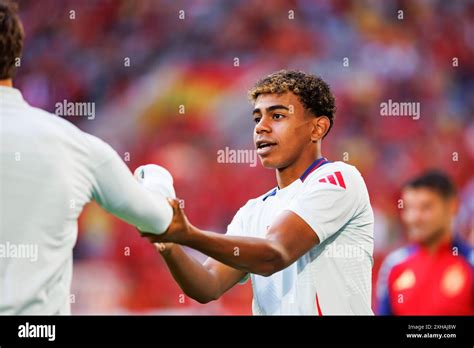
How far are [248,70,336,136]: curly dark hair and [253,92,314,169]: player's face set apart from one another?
0.03 m

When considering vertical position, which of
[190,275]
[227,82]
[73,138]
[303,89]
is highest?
[227,82]

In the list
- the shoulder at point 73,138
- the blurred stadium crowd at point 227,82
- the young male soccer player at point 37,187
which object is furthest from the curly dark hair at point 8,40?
the blurred stadium crowd at point 227,82

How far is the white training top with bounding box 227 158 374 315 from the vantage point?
111 inches

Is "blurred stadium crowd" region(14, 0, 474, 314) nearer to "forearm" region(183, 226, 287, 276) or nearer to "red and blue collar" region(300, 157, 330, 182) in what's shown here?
"red and blue collar" region(300, 157, 330, 182)

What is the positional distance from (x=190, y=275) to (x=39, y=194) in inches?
45.0

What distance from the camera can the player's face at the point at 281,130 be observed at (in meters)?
3.13

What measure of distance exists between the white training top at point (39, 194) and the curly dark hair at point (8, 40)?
5 centimetres

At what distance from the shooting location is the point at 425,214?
5422 millimetres

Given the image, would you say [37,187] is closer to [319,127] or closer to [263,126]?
[263,126]

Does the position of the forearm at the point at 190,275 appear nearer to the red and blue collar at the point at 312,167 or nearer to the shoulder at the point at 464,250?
the red and blue collar at the point at 312,167

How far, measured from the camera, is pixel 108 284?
5.61 metres
